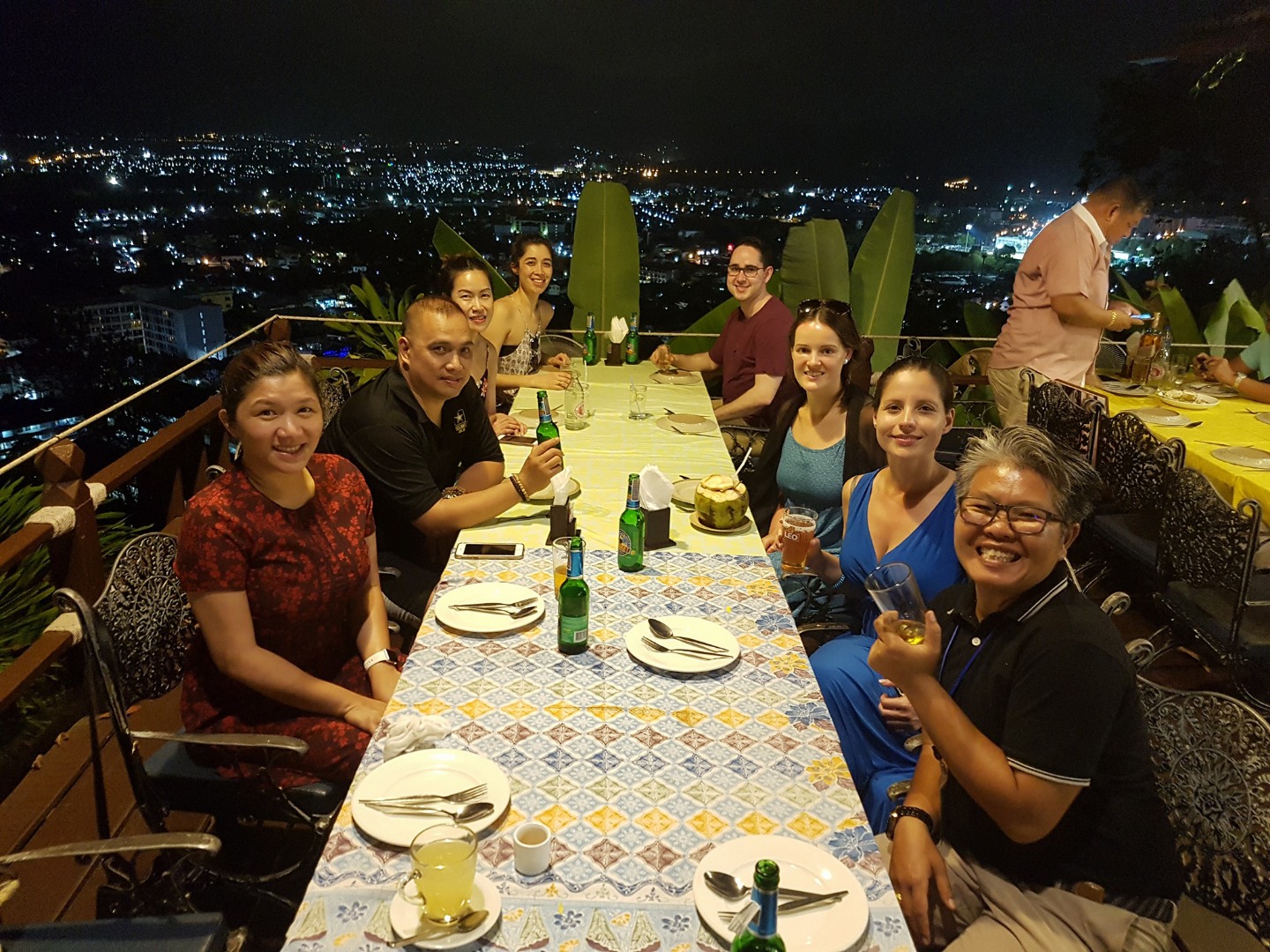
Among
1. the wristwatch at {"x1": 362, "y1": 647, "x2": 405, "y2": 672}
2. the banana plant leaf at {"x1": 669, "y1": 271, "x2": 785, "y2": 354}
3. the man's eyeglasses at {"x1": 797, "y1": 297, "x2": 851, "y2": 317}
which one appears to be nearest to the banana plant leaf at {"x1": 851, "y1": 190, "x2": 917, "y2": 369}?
the banana plant leaf at {"x1": 669, "y1": 271, "x2": 785, "y2": 354}

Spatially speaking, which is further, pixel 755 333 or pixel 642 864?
pixel 755 333

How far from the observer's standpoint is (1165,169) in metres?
7.24

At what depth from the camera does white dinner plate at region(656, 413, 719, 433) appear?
12.1ft

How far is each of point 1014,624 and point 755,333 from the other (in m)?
2.97

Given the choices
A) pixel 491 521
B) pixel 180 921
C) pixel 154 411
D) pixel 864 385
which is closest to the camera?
pixel 180 921

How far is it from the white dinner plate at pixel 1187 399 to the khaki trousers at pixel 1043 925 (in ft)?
10.9

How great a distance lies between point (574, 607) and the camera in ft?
5.90

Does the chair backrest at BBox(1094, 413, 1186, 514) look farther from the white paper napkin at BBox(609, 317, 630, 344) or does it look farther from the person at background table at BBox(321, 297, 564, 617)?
the white paper napkin at BBox(609, 317, 630, 344)

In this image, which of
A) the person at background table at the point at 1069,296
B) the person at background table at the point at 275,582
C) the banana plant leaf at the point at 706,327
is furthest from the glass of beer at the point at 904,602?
the banana plant leaf at the point at 706,327

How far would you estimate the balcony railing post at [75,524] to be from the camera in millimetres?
2357

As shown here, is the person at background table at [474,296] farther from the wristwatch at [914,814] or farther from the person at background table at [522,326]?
the wristwatch at [914,814]

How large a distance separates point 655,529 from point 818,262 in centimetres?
389

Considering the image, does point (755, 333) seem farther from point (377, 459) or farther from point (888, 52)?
point (888, 52)

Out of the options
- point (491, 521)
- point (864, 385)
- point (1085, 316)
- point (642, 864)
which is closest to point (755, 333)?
point (864, 385)
